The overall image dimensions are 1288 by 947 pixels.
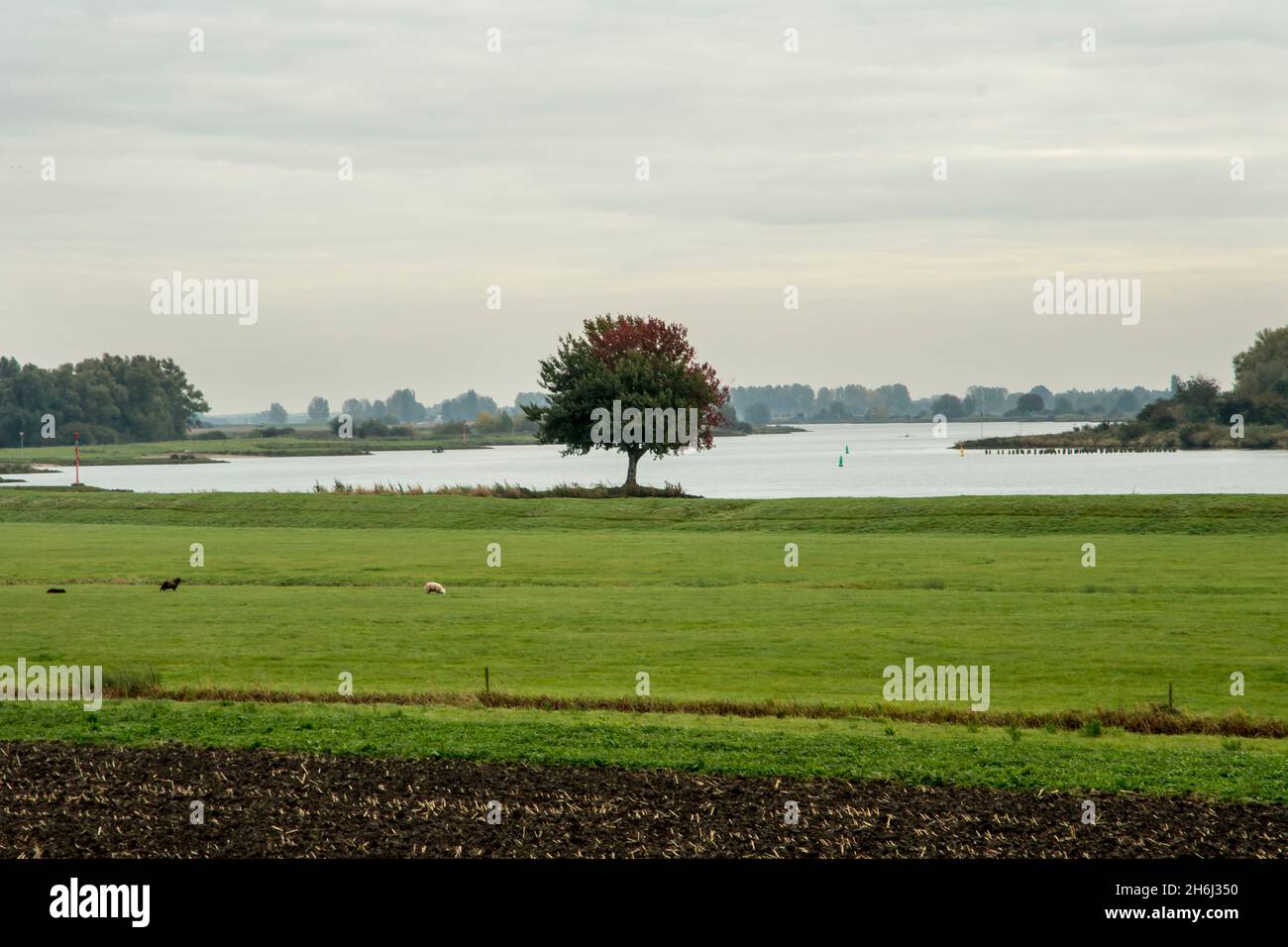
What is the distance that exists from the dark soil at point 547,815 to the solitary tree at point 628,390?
60.0 metres

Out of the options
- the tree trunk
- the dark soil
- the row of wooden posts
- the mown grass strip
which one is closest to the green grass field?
the mown grass strip

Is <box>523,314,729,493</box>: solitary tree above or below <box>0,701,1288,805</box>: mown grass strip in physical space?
above

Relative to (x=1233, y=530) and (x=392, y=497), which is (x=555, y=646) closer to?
(x=1233, y=530)

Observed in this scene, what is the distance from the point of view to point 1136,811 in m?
12.6

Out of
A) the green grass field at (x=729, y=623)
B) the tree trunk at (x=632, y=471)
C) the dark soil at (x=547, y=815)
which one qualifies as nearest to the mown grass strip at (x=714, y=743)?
the green grass field at (x=729, y=623)

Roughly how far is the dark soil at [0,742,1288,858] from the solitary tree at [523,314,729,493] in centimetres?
5997

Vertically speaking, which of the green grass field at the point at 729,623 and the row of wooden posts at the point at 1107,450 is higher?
the row of wooden posts at the point at 1107,450

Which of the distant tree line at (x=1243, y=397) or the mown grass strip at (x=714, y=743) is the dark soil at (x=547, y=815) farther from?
the distant tree line at (x=1243, y=397)

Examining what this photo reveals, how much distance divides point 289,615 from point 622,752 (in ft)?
49.4

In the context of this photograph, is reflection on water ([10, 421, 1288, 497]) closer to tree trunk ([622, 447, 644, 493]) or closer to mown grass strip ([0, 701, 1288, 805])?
tree trunk ([622, 447, 644, 493])

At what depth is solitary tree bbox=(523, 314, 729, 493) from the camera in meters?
75.8

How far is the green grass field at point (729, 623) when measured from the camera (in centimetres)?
1642

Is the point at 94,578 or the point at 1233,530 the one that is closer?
the point at 94,578
